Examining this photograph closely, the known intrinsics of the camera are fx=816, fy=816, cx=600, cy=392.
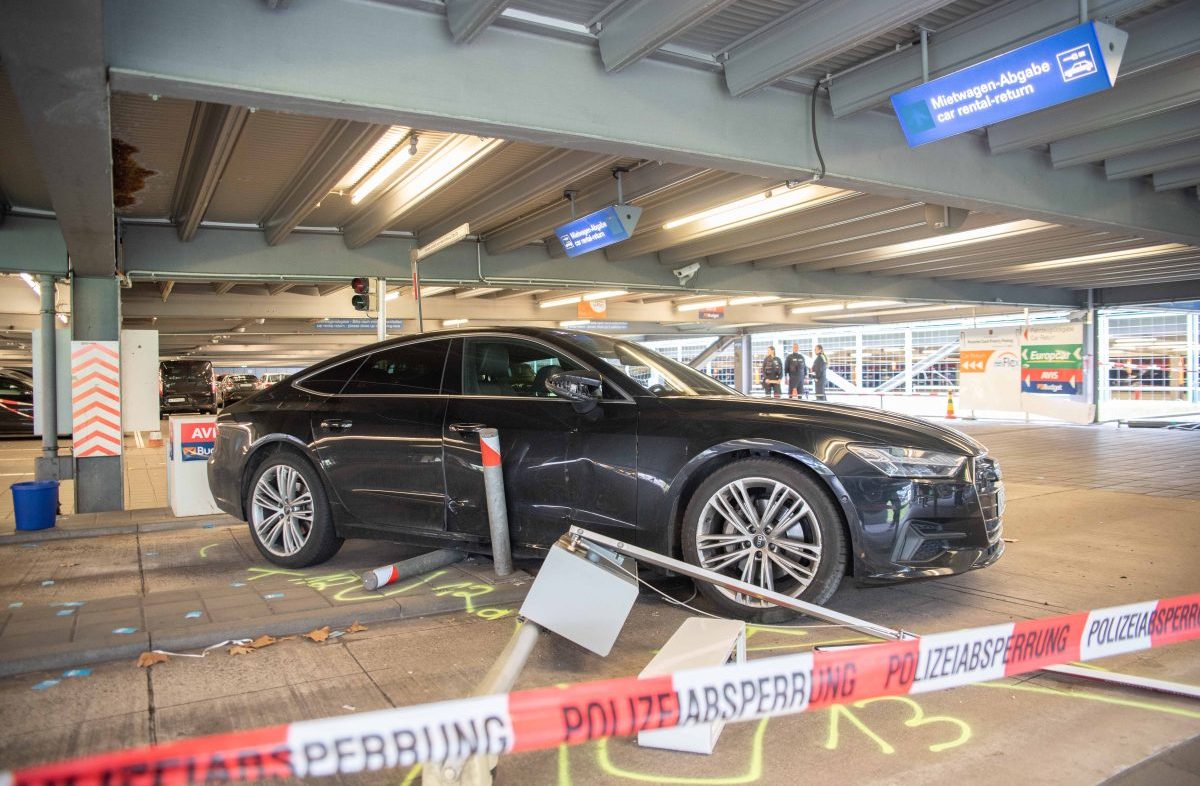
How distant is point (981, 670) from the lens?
235cm

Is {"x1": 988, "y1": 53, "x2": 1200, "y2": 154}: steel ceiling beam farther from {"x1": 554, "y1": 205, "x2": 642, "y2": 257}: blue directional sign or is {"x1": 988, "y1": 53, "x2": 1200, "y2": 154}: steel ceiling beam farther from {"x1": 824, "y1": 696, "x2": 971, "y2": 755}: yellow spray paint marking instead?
{"x1": 824, "y1": 696, "x2": 971, "y2": 755}: yellow spray paint marking

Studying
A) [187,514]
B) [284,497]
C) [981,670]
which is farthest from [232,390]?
[981,670]

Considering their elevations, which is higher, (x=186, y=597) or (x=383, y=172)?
(x=383, y=172)

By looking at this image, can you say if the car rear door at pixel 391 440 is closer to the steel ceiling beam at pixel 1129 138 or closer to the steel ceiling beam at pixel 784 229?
the steel ceiling beam at pixel 1129 138

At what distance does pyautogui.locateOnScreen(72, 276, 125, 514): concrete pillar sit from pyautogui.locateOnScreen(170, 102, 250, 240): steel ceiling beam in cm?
107

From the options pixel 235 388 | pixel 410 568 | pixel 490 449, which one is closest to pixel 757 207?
pixel 490 449

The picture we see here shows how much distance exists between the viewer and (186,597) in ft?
15.2

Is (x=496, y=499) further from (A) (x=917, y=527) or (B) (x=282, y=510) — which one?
(A) (x=917, y=527)

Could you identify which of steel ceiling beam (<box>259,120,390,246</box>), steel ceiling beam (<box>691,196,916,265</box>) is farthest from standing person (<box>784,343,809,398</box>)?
steel ceiling beam (<box>259,120,390,246</box>)

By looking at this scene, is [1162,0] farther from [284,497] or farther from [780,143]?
[284,497]

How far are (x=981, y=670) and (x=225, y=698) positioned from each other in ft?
Answer: 9.01

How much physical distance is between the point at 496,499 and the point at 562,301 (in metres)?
15.2

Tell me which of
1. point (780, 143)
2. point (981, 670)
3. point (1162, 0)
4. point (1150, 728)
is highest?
point (1162, 0)

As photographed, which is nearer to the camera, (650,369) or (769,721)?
(769,721)
